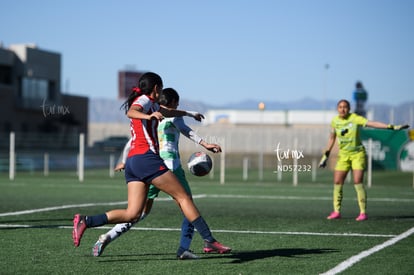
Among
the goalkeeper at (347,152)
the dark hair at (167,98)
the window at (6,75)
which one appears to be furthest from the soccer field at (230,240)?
the window at (6,75)

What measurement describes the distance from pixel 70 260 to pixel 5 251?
1082 mm

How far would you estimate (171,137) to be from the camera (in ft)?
31.3

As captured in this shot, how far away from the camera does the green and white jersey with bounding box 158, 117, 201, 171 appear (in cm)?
938

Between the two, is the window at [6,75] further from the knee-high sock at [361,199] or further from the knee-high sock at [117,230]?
the knee-high sock at [117,230]

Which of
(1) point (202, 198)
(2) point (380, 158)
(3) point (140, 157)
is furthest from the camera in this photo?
(2) point (380, 158)

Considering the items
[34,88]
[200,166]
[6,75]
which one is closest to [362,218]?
[200,166]

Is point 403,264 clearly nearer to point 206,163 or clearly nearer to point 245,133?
point 206,163

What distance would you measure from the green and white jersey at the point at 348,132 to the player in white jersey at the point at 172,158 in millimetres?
5682

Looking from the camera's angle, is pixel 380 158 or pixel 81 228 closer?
pixel 81 228

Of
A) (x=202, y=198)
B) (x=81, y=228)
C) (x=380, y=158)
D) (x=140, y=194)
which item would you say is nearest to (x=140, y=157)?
(x=140, y=194)

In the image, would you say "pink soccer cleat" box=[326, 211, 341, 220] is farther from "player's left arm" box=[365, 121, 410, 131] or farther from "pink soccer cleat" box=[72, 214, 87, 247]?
"pink soccer cleat" box=[72, 214, 87, 247]

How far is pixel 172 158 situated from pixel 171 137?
0.91 ft

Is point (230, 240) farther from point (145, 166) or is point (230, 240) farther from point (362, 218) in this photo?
point (362, 218)

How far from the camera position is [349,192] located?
2406 centimetres
